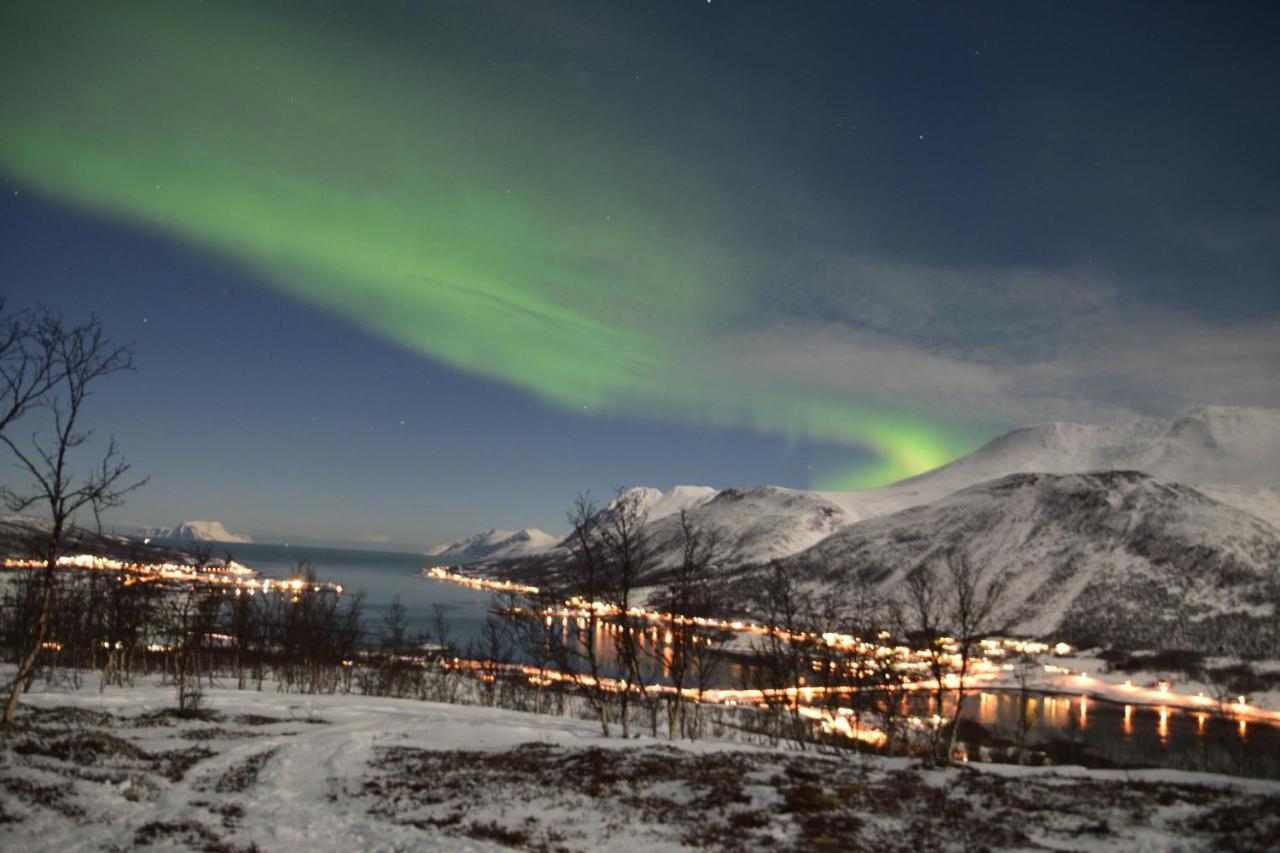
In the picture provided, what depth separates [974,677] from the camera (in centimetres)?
16525

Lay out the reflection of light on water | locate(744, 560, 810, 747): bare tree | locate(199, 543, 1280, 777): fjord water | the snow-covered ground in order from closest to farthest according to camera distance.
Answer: the snow-covered ground
locate(744, 560, 810, 747): bare tree
locate(199, 543, 1280, 777): fjord water
the reflection of light on water

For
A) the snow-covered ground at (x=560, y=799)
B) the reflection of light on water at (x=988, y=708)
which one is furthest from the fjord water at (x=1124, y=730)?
the snow-covered ground at (x=560, y=799)

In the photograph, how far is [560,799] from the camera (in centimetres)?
2180

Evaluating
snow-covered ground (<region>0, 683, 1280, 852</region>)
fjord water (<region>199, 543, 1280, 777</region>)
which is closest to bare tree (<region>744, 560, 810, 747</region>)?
snow-covered ground (<region>0, 683, 1280, 852</region>)

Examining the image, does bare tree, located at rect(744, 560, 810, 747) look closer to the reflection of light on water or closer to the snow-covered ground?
the snow-covered ground

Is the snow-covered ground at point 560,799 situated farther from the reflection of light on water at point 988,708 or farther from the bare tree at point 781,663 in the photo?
the reflection of light on water at point 988,708

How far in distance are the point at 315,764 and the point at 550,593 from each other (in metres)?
21.4

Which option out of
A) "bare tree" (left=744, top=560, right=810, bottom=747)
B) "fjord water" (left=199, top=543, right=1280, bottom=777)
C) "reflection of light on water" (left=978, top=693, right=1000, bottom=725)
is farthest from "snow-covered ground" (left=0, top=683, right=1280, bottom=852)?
"reflection of light on water" (left=978, top=693, right=1000, bottom=725)

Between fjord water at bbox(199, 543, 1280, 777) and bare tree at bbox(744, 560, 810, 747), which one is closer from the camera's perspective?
bare tree at bbox(744, 560, 810, 747)

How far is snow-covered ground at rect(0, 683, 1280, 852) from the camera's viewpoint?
1681 centimetres

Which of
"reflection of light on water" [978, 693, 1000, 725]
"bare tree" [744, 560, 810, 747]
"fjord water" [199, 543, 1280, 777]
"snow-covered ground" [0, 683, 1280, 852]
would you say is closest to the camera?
"snow-covered ground" [0, 683, 1280, 852]

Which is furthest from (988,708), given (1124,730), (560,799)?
(560,799)

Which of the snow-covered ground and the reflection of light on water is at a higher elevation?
the snow-covered ground

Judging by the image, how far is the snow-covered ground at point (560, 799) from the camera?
16.8 metres
